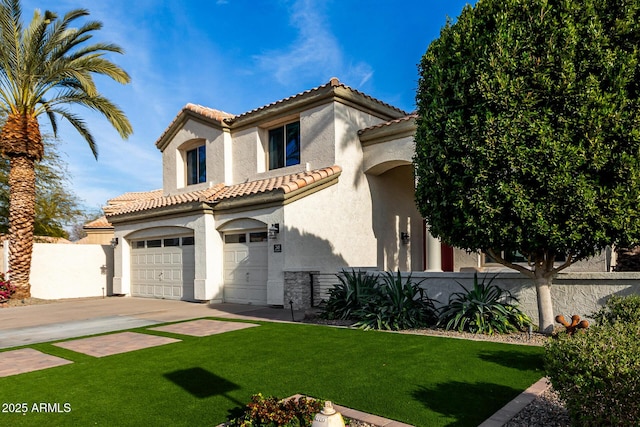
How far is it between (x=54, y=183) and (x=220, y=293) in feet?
58.5

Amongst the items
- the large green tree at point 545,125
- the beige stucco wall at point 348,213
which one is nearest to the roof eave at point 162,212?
the beige stucco wall at point 348,213

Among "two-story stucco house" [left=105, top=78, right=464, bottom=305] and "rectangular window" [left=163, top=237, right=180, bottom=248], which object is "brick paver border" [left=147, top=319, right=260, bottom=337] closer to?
"two-story stucco house" [left=105, top=78, right=464, bottom=305]

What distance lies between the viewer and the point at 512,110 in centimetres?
725

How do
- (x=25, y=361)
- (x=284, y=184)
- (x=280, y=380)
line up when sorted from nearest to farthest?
(x=280, y=380) < (x=25, y=361) < (x=284, y=184)

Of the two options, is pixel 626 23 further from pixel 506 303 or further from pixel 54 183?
pixel 54 183

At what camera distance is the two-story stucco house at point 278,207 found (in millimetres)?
14000

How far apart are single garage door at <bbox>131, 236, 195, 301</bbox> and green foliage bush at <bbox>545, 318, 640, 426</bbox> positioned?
46.6 feet

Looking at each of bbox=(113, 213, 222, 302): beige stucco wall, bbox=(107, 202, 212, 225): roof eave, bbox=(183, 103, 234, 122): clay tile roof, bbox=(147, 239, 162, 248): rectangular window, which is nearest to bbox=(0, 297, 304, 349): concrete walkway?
bbox=(113, 213, 222, 302): beige stucco wall

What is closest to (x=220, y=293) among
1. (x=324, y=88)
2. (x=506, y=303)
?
(x=324, y=88)

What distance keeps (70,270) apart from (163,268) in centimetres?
500

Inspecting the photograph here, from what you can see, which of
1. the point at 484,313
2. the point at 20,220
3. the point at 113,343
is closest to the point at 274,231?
the point at 113,343

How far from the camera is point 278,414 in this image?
3.98 meters

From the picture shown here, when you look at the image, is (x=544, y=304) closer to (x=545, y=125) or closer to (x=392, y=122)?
(x=545, y=125)

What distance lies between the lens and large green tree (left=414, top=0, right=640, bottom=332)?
6883 mm
